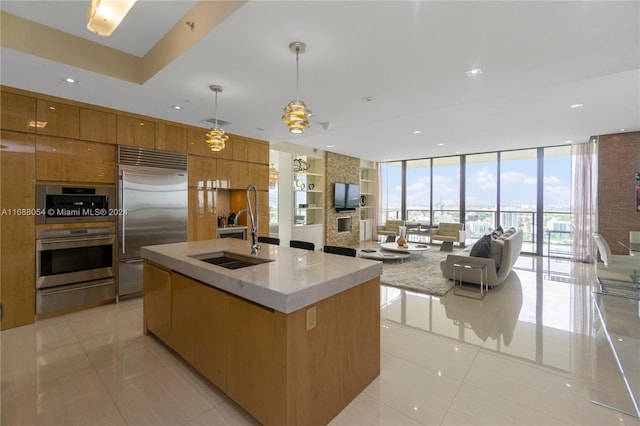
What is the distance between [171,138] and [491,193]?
8120 mm

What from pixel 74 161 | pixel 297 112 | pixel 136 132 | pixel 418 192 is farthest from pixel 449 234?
pixel 74 161

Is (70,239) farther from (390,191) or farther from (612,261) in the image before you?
(390,191)

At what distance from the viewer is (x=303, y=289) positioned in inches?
59.2

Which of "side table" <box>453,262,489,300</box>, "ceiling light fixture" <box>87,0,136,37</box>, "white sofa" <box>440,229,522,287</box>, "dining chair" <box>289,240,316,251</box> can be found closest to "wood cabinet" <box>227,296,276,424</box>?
"ceiling light fixture" <box>87,0,136,37</box>

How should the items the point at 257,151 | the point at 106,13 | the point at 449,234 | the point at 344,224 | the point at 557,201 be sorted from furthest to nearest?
the point at 344,224 → the point at 449,234 → the point at 557,201 → the point at 257,151 → the point at 106,13

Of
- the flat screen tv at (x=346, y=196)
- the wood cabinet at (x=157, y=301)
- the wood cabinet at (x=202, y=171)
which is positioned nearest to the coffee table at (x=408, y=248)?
the flat screen tv at (x=346, y=196)

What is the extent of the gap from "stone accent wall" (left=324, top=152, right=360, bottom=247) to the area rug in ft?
7.73

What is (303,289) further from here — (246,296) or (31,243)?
(31,243)

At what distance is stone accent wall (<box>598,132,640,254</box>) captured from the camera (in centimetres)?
569

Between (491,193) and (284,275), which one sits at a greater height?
(491,193)

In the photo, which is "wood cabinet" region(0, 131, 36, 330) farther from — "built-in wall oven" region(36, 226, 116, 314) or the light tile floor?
the light tile floor

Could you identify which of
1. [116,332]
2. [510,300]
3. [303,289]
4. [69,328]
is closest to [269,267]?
[303,289]

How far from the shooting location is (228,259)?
9.02ft

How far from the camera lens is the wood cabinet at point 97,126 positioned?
3533 millimetres
